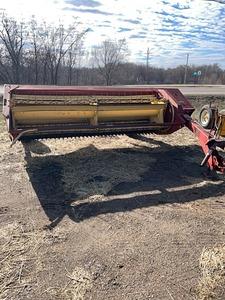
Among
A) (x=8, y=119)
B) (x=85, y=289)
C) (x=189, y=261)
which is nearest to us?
(x=85, y=289)

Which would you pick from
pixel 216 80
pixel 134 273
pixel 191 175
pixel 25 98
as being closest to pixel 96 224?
pixel 134 273

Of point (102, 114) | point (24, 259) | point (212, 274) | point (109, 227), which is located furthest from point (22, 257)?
point (102, 114)

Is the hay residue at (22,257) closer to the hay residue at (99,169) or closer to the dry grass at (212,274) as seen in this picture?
the hay residue at (99,169)

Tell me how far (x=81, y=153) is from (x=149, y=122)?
130cm

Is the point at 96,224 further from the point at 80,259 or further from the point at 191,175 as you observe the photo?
the point at 191,175

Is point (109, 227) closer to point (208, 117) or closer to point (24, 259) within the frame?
point (24, 259)

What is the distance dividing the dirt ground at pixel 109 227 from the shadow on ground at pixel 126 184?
0.04ft

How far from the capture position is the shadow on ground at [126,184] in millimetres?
4266

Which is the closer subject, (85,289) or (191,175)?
(85,289)

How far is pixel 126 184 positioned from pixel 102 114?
57.3 inches

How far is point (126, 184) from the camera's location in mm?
5023

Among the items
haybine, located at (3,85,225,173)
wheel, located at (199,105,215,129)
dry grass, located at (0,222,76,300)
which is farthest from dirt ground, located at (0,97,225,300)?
wheel, located at (199,105,215,129)

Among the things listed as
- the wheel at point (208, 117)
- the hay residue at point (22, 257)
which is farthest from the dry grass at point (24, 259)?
the wheel at point (208, 117)

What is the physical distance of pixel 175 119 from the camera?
20.6ft
